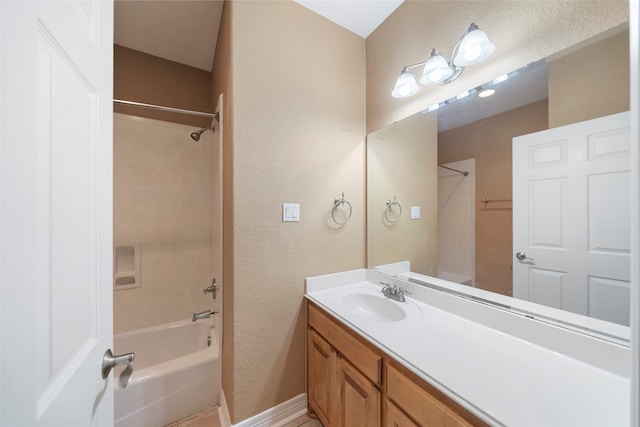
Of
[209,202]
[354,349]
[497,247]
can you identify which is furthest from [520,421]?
[209,202]

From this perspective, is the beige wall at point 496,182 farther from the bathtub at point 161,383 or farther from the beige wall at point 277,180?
the bathtub at point 161,383

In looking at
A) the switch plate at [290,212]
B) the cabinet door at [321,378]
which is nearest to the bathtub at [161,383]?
the cabinet door at [321,378]

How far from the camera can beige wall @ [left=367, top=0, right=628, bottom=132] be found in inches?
32.6

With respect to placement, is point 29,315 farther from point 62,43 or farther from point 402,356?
point 402,356

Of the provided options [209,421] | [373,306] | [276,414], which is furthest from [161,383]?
[373,306]

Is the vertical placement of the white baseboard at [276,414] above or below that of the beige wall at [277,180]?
below

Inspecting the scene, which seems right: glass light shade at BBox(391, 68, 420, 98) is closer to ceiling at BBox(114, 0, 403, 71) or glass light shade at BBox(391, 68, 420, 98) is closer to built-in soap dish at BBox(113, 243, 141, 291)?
ceiling at BBox(114, 0, 403, 71)

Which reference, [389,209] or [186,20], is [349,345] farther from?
[186,20]

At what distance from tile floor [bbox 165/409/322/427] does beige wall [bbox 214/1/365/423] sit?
0.50 feet

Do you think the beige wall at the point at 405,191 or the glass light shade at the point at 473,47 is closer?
the glass light shade at the point at 473,47

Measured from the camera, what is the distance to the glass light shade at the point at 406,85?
134 centimetres

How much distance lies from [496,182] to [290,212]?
1088mm

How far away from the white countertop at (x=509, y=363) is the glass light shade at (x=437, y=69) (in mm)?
1126

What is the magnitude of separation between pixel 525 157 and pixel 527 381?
0.84 meters
